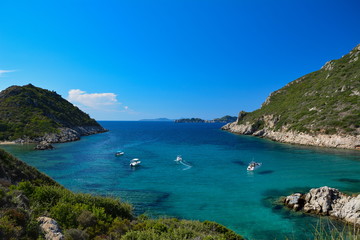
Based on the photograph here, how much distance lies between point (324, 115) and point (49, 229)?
87223 millimetres

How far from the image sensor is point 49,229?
322 inches

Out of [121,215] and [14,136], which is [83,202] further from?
[14,136]

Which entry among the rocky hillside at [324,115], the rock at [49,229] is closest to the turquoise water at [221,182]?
the rocky hillside at [324,115]

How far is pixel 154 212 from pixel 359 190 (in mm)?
27231

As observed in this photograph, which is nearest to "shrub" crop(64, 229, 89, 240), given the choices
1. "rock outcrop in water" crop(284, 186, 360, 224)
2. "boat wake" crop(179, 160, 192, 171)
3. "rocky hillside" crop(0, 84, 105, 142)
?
"rock outcrop in water" crop(284, 186, 360, 224)

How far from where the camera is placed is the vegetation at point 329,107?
67312 mm

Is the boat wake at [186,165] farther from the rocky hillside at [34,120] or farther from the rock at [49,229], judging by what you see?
the rocky hillside at [34,120]

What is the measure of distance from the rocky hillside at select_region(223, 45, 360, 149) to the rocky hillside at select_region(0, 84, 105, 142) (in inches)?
3571

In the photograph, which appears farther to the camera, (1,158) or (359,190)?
(359,190)

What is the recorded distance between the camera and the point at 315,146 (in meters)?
68.2

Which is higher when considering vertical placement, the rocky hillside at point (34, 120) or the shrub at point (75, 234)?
the rocky hillside at point (34, 120)

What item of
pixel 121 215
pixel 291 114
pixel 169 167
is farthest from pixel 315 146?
pixel 121 215

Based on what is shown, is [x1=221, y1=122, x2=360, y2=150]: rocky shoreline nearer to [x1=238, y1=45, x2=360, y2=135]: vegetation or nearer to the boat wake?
[x1=238, y1=45, x2=360, y2=135]: vegetation

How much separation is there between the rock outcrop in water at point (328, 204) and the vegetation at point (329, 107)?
51.0 m
